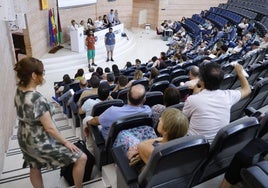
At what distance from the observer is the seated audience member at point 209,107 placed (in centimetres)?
223

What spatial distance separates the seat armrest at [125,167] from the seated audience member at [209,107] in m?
0.66

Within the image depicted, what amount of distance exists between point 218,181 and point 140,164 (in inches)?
33.9

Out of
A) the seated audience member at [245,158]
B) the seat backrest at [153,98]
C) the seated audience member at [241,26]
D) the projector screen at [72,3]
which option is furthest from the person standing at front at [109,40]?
the seated audience member at [245,158]

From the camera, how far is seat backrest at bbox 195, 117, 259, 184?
172cm

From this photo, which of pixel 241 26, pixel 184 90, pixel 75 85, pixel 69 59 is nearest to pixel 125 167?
pixel 184 90

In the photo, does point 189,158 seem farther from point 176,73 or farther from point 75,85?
point 75,85

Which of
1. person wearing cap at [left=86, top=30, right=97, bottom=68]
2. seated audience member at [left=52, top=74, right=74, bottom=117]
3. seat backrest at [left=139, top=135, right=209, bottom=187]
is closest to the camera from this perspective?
seat backrest at [left=139, top=135, right=209, bottom=187]

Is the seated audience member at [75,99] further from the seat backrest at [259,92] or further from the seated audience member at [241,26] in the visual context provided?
the seated audience member at [241,26]

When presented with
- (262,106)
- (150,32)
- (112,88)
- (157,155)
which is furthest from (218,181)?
(150,32)

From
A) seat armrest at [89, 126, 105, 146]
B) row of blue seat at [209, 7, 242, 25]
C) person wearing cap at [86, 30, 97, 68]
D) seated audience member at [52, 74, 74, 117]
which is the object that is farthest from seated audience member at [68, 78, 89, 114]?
row of blue seat at [209, 7, 242, 25]

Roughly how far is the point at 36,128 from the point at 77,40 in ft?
29.7

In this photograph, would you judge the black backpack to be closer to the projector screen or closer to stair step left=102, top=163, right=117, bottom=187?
stair step left=102, top=163, right=117, bottom=187

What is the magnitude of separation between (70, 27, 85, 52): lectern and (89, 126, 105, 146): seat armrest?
8101 mm

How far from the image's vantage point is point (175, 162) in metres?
1.59
